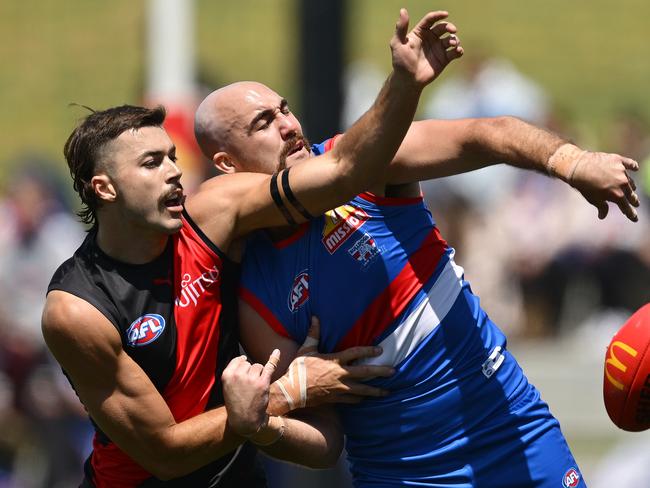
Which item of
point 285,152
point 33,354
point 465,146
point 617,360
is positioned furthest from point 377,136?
point 33,354

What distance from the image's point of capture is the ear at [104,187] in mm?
4305

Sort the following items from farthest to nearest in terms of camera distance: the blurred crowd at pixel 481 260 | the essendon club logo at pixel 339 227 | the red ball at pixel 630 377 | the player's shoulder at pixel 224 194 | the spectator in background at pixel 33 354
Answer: the blurred crowd at pixel 481 260
the spectator in background at pixel 33 354
the red ball at pixel 630 377
the essendon club logo at pixel 339 227
the player's shoulder at pixel 224 194

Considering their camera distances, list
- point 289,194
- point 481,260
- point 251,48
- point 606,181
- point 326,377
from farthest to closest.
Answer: point 251,48 < point 481,260 < point 326,377 < point 289,194 < point 606,181

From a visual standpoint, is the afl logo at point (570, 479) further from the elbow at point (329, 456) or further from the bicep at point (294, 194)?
the bicep at point (294, 194)

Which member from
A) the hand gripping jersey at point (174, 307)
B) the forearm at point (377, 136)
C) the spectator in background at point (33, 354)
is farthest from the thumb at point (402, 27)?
the spectator in background at point (33, 354)

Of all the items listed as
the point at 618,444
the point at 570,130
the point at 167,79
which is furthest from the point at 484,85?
the point at 618,444

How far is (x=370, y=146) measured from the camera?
405 centimetres

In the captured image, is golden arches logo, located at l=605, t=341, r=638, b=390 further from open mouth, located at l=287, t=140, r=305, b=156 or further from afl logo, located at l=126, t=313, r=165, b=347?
afl logo, located at l=126, t=313, r=165, b=347

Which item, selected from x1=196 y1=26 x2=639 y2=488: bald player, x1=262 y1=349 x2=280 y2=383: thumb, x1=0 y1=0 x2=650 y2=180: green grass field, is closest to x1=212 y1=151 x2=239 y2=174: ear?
x1=196 y1=26 x2=639 y2=488: bald player

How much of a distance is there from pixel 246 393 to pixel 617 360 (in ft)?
4.35

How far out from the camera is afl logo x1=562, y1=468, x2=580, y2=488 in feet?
15.1

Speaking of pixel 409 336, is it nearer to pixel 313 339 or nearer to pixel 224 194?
pixel 313 339

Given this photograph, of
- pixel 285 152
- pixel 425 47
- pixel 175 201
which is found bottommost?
pixel 175 201

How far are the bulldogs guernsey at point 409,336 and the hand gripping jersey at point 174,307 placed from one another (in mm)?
149
